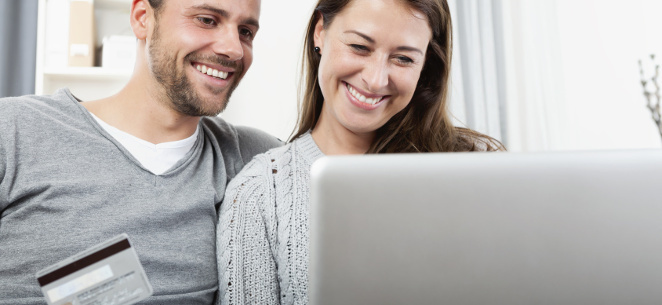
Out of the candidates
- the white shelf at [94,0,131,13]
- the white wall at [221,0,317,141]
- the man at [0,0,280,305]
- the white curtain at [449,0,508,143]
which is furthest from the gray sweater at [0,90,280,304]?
the white curtain at [449,0,508,143]

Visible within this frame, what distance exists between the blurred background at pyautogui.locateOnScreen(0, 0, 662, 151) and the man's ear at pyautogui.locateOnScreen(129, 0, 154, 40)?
42.3 inches

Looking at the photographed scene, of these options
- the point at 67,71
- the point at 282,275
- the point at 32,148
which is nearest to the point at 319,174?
the point at 282,275

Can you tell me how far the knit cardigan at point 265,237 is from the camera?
1037mm

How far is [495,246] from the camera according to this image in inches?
19.8

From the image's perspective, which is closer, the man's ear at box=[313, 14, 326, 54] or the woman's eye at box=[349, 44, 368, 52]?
the woman's eye at box=[349, 44, 368, 52]

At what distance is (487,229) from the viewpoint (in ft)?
1.65

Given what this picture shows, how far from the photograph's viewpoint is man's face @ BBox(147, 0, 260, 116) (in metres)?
1.25

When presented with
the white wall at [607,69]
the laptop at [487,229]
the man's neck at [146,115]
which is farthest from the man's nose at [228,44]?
the white wall at [607,69]

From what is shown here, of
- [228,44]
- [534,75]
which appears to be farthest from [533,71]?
[228,44]

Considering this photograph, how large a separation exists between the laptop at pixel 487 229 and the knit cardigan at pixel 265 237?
0.57 meters

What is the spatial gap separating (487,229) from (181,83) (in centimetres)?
95

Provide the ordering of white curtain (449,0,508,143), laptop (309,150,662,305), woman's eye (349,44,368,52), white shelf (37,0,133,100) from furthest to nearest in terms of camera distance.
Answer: white curtain (449,0,508,143), white shelf (37,0,133,100), woman's eye (349,44,368,52), laptop (309,150,662,305)

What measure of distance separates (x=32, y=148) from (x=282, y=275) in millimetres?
577

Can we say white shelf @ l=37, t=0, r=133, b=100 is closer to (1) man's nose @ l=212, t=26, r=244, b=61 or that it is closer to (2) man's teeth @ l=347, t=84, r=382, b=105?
(1) man's nose @ l=212, t=26, r=244, b=61
